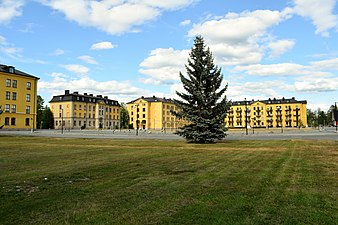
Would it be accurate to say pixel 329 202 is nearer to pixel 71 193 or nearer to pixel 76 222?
pixel 76 222

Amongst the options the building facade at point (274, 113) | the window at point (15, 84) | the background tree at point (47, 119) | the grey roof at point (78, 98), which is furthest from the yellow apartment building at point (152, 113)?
the window at point (15, 84)

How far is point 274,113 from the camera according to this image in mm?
148000

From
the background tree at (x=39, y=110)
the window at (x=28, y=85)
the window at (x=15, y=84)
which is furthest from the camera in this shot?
the background tree at (x=39, y=110)

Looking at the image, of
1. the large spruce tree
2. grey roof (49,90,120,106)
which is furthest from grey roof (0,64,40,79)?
the large spruce tree

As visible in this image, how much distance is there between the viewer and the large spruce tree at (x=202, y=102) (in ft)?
91.5

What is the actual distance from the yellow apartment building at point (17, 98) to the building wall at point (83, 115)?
30.9m

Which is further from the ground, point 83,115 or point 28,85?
point 28,85

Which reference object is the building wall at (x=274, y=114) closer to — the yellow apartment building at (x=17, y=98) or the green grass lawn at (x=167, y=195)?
the yellow apartment building at (x=17, y=98)

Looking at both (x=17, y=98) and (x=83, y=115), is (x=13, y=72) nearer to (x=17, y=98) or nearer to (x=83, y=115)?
(x=17, y=98)

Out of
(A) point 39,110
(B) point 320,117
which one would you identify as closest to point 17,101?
(A) point 39,110

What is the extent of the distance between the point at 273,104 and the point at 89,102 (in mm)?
90393

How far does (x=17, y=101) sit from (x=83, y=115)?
148ft

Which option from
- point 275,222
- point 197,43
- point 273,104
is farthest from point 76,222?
point 273,104

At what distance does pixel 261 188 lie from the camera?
7617 mm
